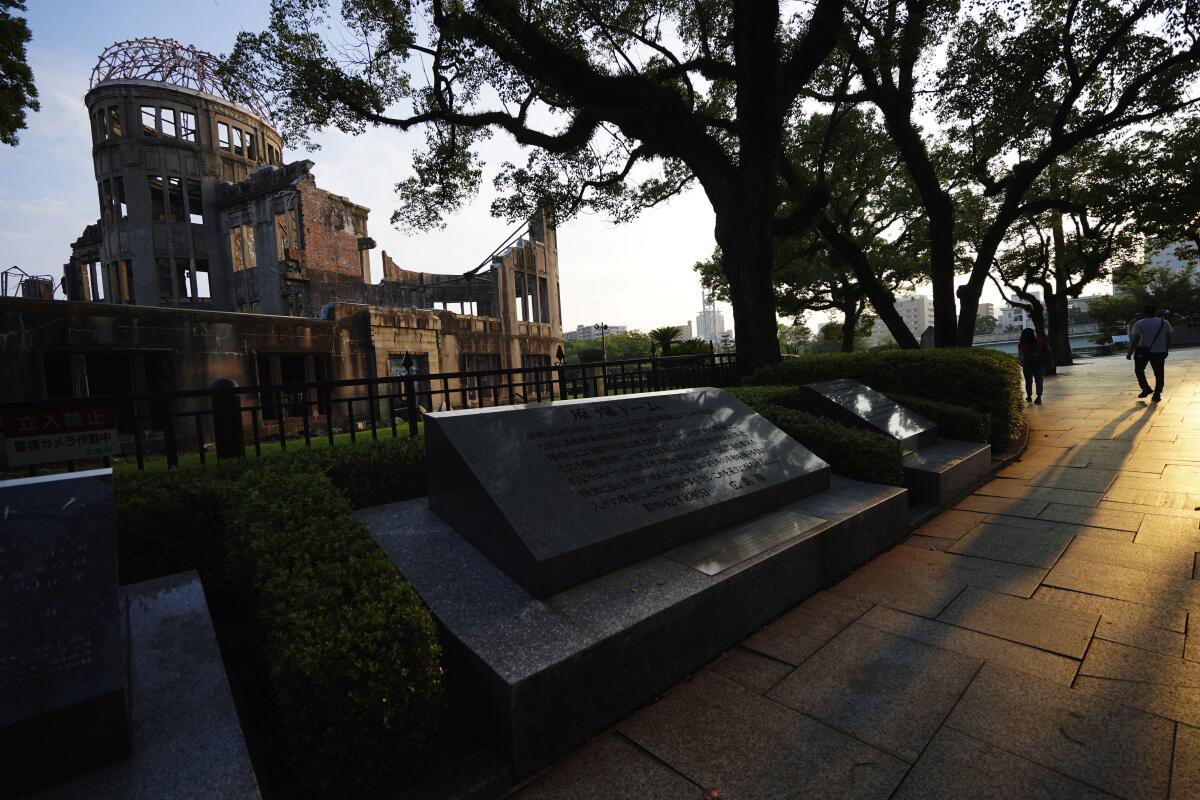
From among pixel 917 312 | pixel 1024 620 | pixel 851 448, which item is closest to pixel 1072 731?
pixel 1024 620

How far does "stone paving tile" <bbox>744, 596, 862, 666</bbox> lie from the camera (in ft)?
9.72

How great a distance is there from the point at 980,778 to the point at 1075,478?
5.73 m

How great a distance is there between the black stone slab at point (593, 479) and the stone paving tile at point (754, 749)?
0.82m

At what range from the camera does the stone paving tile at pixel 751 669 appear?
106 inches

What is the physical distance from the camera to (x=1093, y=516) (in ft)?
15.7

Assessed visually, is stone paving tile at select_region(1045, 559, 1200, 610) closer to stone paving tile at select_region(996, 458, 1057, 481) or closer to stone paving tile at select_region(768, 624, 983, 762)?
stone paving tile at select_region(768, 624, 983, 762)

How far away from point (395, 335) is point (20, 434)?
14578 millimetres

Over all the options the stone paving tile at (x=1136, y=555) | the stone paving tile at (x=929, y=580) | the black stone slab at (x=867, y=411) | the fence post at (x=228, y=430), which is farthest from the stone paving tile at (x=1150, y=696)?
the fence post at (x=228, y=430)

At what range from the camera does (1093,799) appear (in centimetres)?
189

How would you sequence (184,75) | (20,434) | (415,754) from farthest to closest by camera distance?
1. (184,75)
2. (20,434)
3. (415,754)

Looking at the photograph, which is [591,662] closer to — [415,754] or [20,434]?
[415,754]

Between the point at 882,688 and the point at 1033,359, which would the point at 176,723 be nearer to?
the point at 882,688

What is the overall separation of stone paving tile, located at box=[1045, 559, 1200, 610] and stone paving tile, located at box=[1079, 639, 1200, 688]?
751mm

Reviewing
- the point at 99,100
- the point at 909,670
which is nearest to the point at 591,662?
the point at 909,670
